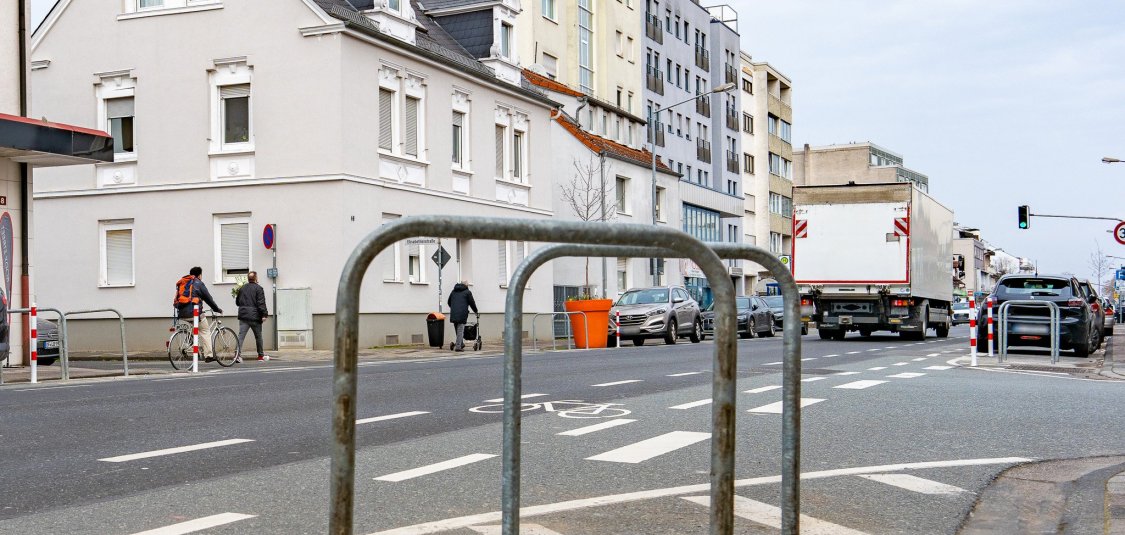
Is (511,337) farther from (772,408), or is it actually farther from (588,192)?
(588,192)

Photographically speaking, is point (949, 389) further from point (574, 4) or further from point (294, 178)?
point (574, 4)

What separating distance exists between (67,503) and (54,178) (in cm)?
2988

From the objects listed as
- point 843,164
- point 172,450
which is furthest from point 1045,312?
point 843,164

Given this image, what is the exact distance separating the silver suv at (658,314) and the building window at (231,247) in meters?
9.81

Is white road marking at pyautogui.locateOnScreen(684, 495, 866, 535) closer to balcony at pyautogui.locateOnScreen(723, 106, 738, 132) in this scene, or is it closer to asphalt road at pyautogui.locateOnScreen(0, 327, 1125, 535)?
asphalt road at pyautogui.locateOnScreen(0, 327, 1125, 535)

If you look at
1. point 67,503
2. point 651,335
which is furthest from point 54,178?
point 67,503

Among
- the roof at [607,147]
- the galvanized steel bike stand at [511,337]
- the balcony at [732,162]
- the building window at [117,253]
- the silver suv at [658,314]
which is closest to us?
the galvanized steel bike stand at [511,337]

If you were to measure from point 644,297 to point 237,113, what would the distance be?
11896mm

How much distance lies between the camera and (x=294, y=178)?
31547mm

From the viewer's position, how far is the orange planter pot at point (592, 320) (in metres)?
32.8

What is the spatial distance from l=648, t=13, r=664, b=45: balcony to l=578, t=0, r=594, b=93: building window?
7287 mm

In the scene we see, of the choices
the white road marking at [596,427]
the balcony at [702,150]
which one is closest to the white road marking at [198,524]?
the white road marking at [596,427]

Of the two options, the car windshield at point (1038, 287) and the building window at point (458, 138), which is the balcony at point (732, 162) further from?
the car windshield at point (1038, 287)

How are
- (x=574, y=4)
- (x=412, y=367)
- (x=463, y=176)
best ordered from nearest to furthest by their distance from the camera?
(x=412, y=367) → (x=463, y=176) → (x=574, y=4)
